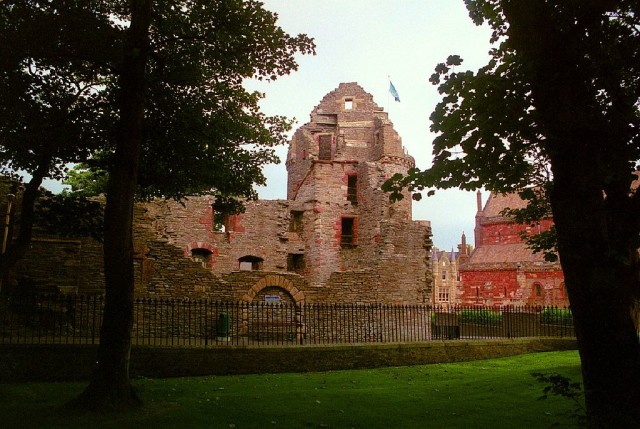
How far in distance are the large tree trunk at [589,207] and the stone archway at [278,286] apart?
16.4 metres

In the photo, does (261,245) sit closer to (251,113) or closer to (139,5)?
(251,113)

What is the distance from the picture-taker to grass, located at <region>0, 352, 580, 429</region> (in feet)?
24.5

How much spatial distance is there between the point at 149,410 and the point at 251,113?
7.84 meters

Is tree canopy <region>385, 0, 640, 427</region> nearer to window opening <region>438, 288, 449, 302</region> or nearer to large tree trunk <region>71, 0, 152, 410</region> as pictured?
large tree trunk <region>71, 0, 152, 410</region>

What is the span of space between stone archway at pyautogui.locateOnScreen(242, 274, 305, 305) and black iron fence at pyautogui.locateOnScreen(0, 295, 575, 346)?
1.71 feet

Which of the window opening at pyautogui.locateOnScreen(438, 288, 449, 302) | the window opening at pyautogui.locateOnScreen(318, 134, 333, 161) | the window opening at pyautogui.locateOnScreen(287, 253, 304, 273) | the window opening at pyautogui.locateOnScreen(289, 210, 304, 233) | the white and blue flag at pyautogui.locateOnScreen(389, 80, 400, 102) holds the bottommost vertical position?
the window opening at pyautogui.locateOnScreen(438, 288, 449, 302)

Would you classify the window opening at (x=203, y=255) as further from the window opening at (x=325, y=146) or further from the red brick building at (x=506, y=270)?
the red brick building at (x=506, y=270)

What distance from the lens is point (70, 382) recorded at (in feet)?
36.9

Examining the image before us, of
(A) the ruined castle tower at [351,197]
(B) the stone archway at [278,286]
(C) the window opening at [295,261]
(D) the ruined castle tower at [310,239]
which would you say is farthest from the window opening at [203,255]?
(B) the stone archway at [278,286]

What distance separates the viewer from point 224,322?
754 inches

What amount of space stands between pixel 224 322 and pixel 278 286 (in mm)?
3169

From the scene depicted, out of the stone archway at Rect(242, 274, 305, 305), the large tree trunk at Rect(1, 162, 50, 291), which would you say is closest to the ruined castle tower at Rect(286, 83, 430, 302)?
the stone archway at Rect(242, 274, 305, 305)

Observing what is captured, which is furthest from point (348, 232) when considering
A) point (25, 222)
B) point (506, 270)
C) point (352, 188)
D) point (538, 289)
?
point (538, 289)

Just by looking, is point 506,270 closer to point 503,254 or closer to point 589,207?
point 503,254
